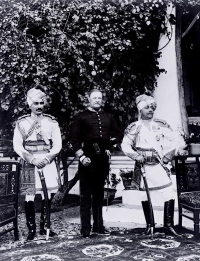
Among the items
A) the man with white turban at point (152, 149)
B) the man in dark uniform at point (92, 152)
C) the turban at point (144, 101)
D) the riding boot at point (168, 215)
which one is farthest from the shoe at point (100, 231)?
the turban at point (144, 101)

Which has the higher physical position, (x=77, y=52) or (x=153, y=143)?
(x=77, y=52)

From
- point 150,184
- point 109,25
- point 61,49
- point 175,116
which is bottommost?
point 150,184

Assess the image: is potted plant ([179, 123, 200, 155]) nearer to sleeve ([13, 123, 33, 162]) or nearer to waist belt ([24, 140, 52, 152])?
waist belt ([24, 140, 52, 152])

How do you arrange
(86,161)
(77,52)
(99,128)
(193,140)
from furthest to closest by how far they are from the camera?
(193,140)
(77,52)
(99,128)
(86,161)

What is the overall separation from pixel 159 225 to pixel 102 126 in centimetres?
157

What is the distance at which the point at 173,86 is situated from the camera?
6539mm

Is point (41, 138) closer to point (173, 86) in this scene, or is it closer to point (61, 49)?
→ point (61, 49)

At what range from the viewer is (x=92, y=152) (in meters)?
4.50

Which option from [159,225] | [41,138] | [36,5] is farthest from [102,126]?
[36,5]

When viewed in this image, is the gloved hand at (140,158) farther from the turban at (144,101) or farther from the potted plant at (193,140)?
the potted plant at (193,140)

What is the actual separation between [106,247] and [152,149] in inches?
47.9

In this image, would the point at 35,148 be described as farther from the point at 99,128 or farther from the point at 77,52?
the point at 77,52

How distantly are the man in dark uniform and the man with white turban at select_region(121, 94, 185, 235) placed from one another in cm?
28

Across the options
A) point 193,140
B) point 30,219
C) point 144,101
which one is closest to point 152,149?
point 144,101
